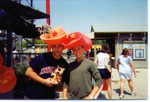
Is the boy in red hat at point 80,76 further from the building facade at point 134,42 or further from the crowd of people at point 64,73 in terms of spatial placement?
the building facade at point 134,42

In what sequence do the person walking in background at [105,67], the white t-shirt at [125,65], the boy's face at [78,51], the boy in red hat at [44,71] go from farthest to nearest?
the white t-shirt at [125,65] → the person walking in background at [105,67] → the boy's face at [78,51] → the boy in red hat at [44,71]

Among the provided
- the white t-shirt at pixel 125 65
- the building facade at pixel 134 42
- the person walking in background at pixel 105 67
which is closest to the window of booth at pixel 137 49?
the building facade at pixel 134 42

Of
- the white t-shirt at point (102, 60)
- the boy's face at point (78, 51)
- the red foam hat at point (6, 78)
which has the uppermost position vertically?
the boy's face at point (78, 51)

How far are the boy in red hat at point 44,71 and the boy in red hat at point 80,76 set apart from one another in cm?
15

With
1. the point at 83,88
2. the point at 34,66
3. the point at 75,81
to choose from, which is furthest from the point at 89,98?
the point at 34,66

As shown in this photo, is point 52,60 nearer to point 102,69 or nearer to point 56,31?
point 56,31

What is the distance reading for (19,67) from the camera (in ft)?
16.1

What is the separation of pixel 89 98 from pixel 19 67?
12.8 ft

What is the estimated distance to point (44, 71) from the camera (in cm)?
168

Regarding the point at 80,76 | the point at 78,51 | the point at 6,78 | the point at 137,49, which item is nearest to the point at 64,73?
the point at 80,76

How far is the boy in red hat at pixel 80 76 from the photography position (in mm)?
1678

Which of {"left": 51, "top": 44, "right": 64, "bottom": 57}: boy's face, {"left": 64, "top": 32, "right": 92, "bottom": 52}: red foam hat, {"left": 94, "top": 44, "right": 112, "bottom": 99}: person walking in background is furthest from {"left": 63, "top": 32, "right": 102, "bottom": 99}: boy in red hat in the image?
{"left": 94, "top": 44, "right": 112, "bottom": 99}: person walking in background

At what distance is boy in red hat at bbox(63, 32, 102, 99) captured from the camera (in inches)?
66.1

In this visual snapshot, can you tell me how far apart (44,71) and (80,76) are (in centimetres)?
44
